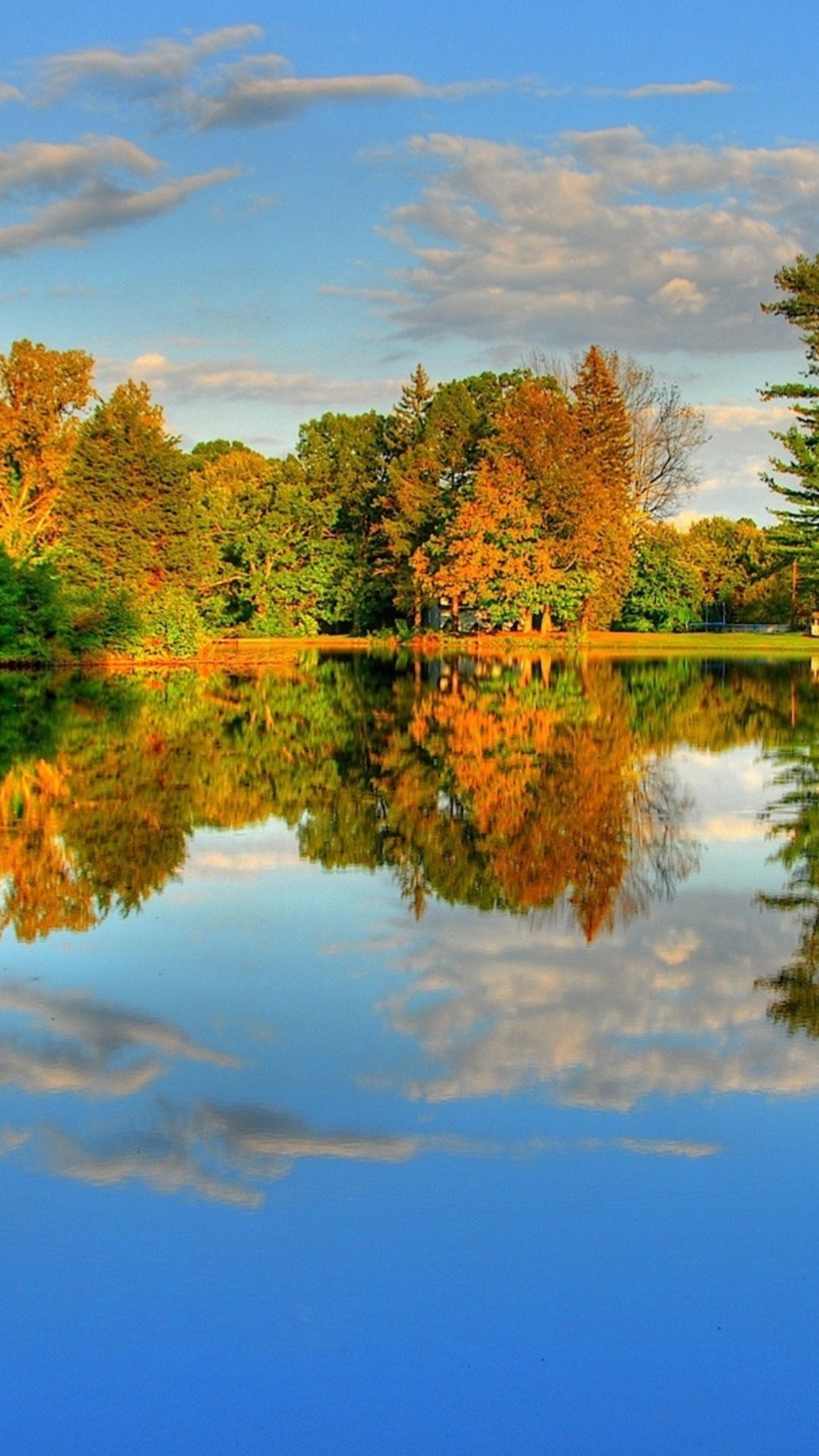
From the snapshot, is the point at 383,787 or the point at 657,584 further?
the point at 657,584

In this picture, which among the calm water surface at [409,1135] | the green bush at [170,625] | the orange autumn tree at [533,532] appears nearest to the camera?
the calm water surface at [409,1135]

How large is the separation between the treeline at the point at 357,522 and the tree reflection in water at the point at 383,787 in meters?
11.2

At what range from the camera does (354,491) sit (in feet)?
193

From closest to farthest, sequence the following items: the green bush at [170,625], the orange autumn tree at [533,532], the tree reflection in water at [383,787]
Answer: the tree reflection in water at [383,787]
the green bush at [170,625]
the orange autumn tree at [533,532]

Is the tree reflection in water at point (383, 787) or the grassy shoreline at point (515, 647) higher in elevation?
the grassy shoreline at point (515, 647)

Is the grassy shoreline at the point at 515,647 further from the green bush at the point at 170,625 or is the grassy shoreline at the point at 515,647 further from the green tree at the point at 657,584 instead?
the green tree at the point at 657,584

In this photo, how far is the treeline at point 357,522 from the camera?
122 ft

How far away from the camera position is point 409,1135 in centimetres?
472

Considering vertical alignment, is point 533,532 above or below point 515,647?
above

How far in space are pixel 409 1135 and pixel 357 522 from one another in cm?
5509

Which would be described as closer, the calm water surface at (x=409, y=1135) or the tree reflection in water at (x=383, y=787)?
the calm water surface at (x=409, y=1135)

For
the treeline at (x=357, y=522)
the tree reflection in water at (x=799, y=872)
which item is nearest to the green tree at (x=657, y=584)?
the treeline at (x=357, y=522)

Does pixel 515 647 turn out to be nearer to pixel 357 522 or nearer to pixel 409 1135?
pixel 357 522

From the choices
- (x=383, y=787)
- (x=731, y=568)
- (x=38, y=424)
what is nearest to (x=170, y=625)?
(x=38, y=424)
